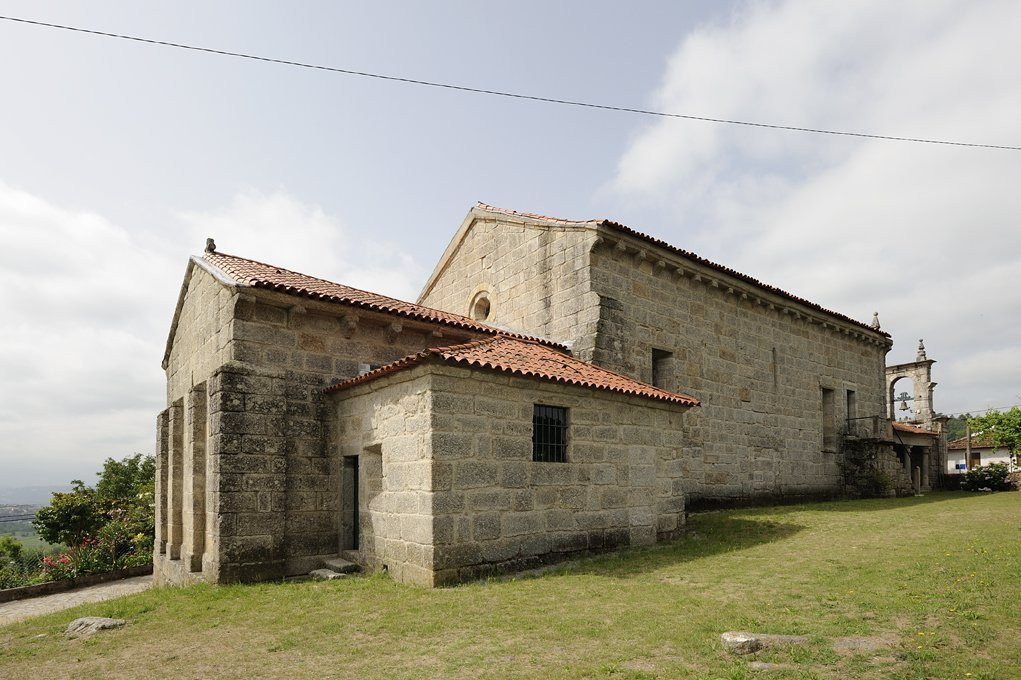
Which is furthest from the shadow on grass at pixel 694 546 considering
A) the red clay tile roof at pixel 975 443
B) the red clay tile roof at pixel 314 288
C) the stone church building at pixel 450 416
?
the red clay tile roof at pixel 975 443

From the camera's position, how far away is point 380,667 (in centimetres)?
507

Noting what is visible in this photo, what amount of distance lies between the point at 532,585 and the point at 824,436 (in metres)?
15.0

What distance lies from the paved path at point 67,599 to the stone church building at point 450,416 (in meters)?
1.18

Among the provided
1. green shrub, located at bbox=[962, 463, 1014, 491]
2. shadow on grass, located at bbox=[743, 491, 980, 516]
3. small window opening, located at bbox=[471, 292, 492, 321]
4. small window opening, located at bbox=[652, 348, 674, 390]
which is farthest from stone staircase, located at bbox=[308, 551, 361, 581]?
green shrub, located at bbox=[962, 463, 1014, 491]

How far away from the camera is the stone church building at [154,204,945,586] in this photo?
826cm

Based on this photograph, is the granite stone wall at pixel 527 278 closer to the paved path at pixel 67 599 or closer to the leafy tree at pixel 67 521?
the paved path at pixel 67 599

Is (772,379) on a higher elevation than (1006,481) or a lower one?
higher

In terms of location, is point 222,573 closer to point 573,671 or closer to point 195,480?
point 195,480

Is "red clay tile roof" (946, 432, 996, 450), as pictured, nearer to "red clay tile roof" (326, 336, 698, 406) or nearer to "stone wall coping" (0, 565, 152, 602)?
"red clay tile roof" (326, 336, 698, 406)

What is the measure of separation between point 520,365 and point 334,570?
3.92 meters

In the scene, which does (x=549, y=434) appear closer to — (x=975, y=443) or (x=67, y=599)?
(x=67, y=599)

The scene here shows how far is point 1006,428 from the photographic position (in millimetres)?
29312

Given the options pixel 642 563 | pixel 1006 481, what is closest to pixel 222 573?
pixel 642 563

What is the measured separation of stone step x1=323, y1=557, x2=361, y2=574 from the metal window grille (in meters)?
3.02
